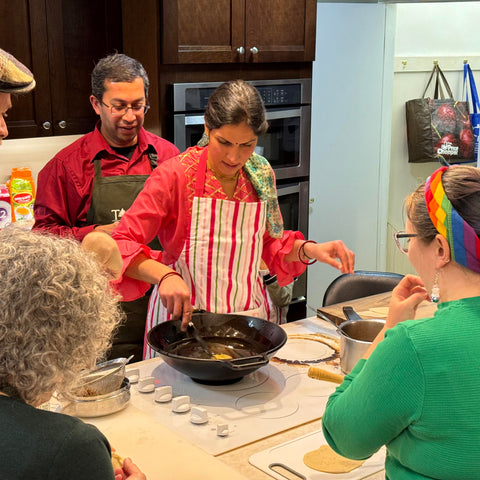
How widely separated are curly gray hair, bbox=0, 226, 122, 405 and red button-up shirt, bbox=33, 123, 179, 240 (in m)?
1.55

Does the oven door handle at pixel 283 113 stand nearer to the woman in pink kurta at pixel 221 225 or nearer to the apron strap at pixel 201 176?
the woman in pink kurta at pixel 221 225

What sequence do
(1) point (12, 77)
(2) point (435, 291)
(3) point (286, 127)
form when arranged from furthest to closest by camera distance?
(3) point (286, 127) → (1) point (12, 77) → (2) point (435, 291)

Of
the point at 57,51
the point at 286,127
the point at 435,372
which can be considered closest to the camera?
the point at 435,372

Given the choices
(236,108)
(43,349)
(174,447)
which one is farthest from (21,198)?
(43,349)

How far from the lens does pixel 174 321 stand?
79.9 inches

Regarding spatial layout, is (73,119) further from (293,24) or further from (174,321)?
(174,321)

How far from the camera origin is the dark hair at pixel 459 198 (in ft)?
3.80

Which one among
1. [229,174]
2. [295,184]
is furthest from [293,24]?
[229,174]

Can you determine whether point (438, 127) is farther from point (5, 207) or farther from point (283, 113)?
point (5, 207)

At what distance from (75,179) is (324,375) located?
4.34ft

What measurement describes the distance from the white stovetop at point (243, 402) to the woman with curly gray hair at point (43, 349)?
0.62 m

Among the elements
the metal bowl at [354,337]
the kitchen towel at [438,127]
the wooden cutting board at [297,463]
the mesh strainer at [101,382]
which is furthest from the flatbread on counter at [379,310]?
the kitchen towel at [438,127]

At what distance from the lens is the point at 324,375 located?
181 centimetres

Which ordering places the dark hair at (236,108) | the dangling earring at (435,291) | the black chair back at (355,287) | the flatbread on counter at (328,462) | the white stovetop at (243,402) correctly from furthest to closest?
the black chair back at (355,287), the dark hair at (236,108), the white stovetop at (243,402), the flatbread on counter at (328,462), the dangling earring at (435,291)
